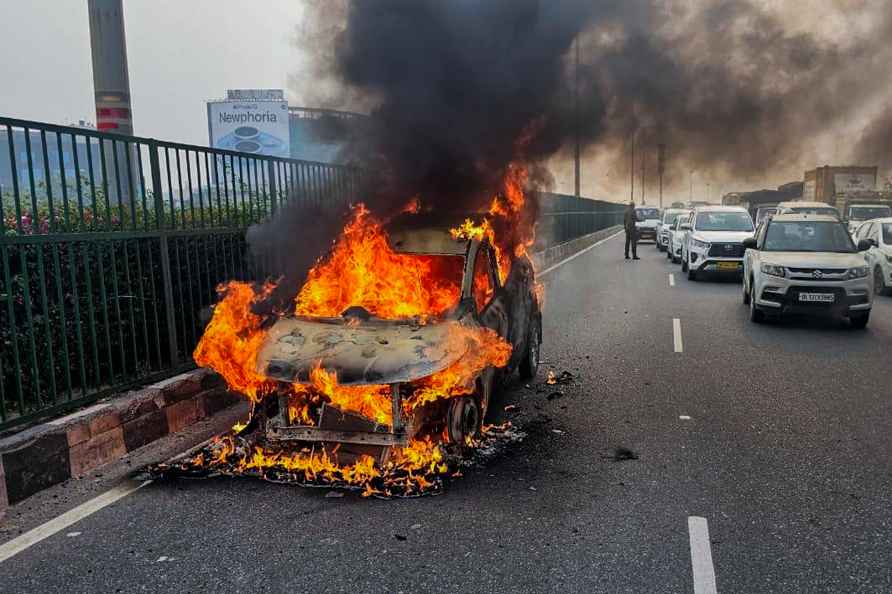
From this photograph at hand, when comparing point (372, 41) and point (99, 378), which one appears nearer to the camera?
point (99, 378)

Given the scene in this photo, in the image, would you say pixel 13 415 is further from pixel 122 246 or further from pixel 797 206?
pixel 797 206

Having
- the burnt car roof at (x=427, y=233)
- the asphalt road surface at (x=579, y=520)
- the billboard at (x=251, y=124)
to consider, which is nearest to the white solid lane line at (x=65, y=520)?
the asphalt road surface at (x=579, y=520)

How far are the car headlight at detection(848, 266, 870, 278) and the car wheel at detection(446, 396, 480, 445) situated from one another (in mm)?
7579

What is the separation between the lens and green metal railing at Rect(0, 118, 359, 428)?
202 inches

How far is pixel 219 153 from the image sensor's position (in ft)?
24.0

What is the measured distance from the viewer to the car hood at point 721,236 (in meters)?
17.3

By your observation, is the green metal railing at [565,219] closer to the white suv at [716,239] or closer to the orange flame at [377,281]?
the white suv at [716,239]

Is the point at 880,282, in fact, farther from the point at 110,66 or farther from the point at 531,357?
the point at 110,66

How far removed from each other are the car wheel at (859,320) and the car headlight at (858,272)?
0.57 m

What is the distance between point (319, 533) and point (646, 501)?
6.72 ft

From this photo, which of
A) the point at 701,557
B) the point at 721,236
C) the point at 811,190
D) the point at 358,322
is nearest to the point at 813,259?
the point at 721,236

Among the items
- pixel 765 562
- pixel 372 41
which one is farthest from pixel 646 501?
pixel 372 41

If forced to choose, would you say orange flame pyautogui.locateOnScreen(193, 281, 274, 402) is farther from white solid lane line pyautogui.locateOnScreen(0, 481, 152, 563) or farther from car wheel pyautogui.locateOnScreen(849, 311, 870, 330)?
car wheel pyautogui.locateOnScreen(849, 311, 870, 330)

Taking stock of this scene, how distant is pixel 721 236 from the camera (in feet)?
57.8
